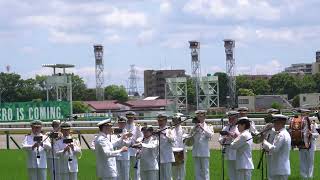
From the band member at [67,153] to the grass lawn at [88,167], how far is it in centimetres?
444

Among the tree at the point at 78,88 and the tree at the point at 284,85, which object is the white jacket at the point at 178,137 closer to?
the tree at the point at 284,85

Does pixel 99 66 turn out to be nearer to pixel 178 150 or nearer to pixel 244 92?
pixel 244 92

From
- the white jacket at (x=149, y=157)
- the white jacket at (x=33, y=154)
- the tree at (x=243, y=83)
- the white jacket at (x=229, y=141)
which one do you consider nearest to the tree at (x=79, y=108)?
the tree at (x=243, y=83)

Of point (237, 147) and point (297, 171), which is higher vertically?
point (237, 147)

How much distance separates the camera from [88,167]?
83.7ft

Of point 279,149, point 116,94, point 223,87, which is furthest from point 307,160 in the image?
point 116,94

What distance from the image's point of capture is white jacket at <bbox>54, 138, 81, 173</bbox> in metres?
17.1

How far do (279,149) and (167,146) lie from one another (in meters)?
4.35

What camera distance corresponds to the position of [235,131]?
16375 millimetres

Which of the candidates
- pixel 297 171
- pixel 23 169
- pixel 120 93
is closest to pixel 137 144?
pixel 297 171

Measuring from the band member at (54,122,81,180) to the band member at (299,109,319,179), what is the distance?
20.7 feet

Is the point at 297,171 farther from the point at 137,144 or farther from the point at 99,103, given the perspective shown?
the point at 99,103

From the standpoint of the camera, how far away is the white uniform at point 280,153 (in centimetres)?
1395

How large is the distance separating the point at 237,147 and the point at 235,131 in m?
1.37
